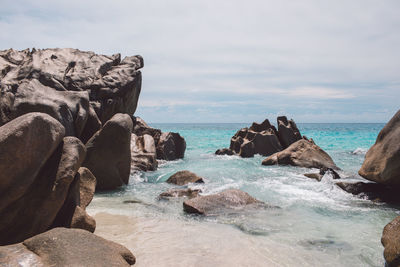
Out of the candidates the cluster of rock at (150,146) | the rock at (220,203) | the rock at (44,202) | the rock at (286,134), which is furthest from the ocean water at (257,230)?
the rock at (286,134)

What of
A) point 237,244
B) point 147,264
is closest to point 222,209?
point 237,244

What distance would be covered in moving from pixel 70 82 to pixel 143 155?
4.32 meters

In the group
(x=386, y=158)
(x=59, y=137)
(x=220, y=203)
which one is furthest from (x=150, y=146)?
(x=59, y=137)

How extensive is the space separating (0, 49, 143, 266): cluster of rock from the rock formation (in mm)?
8552

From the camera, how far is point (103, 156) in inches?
369

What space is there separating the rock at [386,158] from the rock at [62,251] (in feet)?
22.2

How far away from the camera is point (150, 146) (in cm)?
1506

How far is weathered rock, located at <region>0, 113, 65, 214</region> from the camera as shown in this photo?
13.3ft

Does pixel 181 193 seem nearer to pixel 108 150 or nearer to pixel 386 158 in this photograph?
pixel 108 150

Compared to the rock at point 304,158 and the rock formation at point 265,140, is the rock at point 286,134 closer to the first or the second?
the rock formation at point 265,140

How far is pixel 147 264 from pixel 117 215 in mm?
2683

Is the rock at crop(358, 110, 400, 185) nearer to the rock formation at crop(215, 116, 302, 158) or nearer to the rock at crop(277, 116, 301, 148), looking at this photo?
the rock formation at crop(215, 116, 302, 158)

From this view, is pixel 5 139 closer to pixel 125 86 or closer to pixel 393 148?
pixel 393 148

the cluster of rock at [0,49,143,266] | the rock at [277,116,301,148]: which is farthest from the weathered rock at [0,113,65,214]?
the rock at [277,116,301,148]
